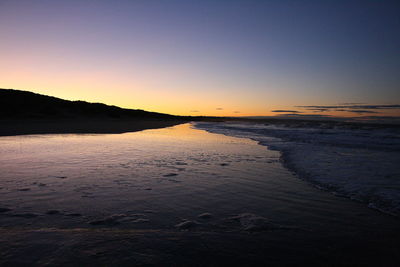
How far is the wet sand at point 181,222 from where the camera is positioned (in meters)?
3.04

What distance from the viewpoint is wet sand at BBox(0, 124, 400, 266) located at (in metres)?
3.04

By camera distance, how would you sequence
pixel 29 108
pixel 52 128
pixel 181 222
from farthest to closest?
pixel 29 108 < pixel 52 128 < pixel 181 222

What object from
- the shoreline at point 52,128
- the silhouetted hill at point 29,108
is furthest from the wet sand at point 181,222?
the silhouetted hill at point 29,108

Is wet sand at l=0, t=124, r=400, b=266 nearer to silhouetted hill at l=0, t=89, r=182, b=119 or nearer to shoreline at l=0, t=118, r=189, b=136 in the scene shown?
shoreline at l=0, t=118, r=189, b=136

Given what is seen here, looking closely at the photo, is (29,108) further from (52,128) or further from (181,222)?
(181,222)

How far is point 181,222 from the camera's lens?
4043 millimetres

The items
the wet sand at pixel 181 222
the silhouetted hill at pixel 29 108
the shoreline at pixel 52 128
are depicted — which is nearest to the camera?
the wet sand at pixel 181 222

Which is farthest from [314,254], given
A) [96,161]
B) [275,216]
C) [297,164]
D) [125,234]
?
[96,161]

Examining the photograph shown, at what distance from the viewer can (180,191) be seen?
573 cm

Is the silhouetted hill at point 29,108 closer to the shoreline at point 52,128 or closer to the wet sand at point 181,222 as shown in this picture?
the shoreline at point 52,128

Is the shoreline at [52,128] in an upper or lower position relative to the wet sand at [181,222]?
upper

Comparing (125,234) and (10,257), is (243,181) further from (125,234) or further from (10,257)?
(10,257)

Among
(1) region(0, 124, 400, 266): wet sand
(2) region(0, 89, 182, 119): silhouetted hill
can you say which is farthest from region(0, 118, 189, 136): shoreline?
(1) region(0, 124, 400, 266): wet sand

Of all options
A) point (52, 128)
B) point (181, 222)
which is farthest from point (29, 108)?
point (181, 222)
